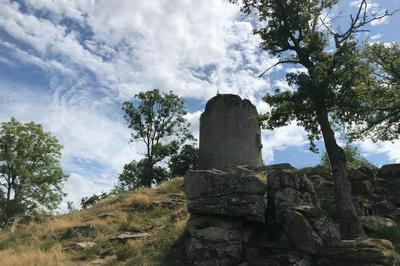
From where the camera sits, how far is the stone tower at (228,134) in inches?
1335

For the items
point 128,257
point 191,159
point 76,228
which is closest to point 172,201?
point 76,228

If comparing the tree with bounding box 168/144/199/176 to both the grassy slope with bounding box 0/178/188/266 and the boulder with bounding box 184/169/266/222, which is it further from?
the boulder with bounding box 184/169/266/222

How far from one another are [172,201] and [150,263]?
978 centimetres

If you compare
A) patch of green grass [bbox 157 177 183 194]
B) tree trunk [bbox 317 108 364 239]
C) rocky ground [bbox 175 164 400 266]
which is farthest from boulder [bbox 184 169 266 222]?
patch of green grass [bbox 157 177 183 194]

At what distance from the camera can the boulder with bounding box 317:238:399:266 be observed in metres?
12.0

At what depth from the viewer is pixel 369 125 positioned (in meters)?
23.8

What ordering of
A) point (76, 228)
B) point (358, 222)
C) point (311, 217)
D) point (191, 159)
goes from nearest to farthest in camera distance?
1. point (311, 217)
2. point (358, 222)
3. point (76, 228)
4. point (191, 159)

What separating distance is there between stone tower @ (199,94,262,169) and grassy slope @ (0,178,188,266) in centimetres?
629

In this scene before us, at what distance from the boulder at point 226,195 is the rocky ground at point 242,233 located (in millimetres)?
33

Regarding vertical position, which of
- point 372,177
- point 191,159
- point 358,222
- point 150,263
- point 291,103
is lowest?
point 150,263

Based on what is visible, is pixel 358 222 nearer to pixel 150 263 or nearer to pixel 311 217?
pixel 311 217

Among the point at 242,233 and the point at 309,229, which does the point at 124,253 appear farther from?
the point at 309,229

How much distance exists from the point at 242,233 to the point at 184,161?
3432 cm

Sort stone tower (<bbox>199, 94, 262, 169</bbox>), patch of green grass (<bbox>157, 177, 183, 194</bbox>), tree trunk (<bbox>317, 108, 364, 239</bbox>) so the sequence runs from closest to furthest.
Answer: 1. tree trunk (<bbox>317, 108, 364, 239</bbox>)
2. patch of green grass (<bbox>157, 177, 183, 194</bbox>)
3. stone tower (<bbox>199, 94, 262, 169</bbox>)
